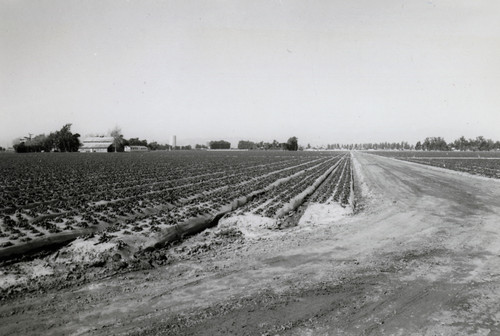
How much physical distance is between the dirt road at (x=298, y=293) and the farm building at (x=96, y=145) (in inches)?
5183

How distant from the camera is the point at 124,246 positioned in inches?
360

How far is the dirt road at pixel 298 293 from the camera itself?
516 centimetres

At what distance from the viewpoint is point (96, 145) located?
136250mm

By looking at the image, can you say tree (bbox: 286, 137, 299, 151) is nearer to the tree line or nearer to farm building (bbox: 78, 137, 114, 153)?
farm building (bbox: 78, 137, 114, 153)

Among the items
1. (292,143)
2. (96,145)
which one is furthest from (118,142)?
(292,143)

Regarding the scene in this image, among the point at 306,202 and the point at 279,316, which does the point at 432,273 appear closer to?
the point at 279,316

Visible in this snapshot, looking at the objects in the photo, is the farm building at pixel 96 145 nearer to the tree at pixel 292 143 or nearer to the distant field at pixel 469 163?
the tree at pixel 292 143

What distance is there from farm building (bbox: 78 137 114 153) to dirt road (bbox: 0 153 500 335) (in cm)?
13164

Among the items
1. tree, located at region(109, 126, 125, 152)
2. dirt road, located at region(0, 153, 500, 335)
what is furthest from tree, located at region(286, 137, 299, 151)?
dirt road, located at region(0, 153, 500, 335)

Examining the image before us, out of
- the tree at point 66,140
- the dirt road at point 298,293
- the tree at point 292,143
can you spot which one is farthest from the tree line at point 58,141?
the dirt road at point 298,293

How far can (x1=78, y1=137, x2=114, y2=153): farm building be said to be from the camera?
129 meters

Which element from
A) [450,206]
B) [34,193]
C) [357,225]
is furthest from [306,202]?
[34,193]

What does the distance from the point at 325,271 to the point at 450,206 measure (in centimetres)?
1233

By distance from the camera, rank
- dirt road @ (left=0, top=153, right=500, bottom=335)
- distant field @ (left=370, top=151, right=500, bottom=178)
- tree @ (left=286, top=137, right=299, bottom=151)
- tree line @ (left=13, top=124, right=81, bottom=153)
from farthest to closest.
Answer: tree @ (left=286, top=137, right=299, bottom=151)
tree line @ (left=13, top=124, right=81, bottom=153)
distant field @ (left=370, top=151, right=500, bottom=178)
dirt road @ (left=0, top=153, right=500, bottom=335)
